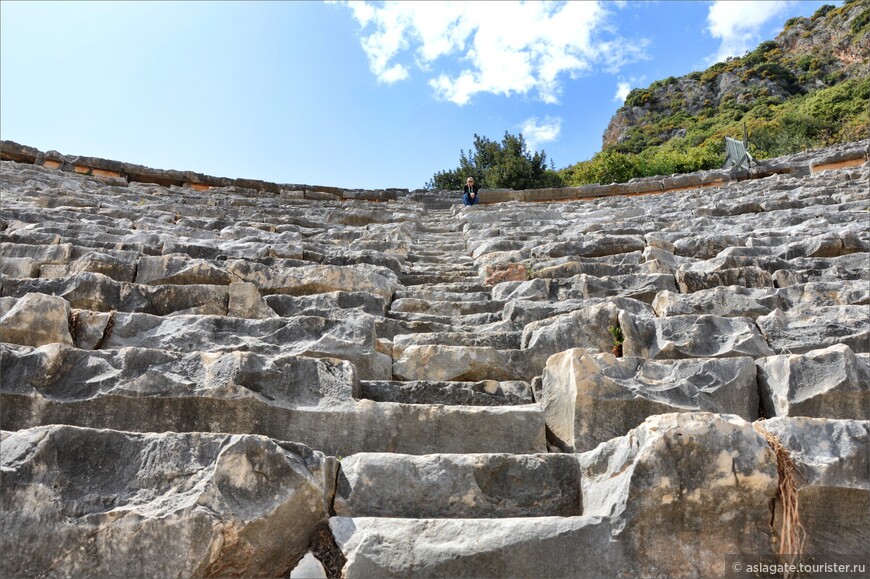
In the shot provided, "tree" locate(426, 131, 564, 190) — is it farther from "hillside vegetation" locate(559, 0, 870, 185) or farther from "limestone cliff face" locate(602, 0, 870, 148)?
"limestone cliff face" locate(602, 0, 870, 148)

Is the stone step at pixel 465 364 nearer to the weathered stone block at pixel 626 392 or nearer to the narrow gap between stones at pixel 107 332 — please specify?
the weathered stone block at pixel 626 392

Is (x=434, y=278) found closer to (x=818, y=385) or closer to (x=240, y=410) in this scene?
(x=240, y=410)

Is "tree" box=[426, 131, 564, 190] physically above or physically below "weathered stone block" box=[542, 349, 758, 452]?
above

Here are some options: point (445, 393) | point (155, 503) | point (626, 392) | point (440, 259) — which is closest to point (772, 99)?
point (440, 259)

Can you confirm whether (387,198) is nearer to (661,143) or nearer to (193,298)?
(193,298)

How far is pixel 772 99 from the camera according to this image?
103 ft

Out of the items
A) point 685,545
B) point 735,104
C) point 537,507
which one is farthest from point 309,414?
point 735,104

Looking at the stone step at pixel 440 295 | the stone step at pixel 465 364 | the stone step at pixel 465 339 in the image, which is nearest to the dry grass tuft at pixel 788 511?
the stone step at pixel 465 364

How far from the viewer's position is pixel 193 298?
335 cm

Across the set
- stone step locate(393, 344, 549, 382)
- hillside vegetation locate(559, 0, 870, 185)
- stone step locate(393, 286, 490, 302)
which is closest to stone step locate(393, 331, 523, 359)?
stone step locate(393, 344, 549, 382)

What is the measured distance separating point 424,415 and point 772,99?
35169 millimetres

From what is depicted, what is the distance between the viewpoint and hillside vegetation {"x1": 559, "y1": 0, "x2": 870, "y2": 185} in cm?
2298

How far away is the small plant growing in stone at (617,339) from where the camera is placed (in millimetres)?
2980

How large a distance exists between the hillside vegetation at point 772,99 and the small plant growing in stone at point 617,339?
15.5m
